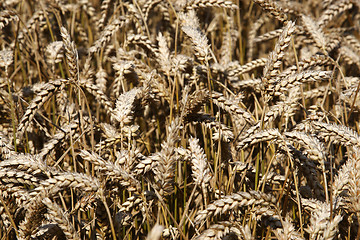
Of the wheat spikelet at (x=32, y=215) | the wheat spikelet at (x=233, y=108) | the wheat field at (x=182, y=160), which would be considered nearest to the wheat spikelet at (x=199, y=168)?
the wheat field at (x=182, y=160)

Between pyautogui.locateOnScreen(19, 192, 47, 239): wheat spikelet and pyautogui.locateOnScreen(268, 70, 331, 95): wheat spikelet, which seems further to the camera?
pyautogui.locateOnScreen(268, 70, 331, 95): wheat spikelet

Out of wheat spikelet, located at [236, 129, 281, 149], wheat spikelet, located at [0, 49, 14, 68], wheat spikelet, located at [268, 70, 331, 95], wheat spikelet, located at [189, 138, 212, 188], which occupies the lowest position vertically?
wheat spikelet, located at [189, 138, 212, 188]

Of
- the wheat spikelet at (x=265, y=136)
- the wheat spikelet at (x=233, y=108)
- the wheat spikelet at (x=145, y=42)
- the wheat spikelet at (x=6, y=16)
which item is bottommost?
the wheat spikelet at (x=265, y=136)

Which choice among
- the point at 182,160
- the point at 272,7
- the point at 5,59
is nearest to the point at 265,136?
the point at 182,160

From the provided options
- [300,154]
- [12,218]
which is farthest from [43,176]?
[300,154]

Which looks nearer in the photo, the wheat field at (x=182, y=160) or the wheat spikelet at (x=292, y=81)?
the wheat field at (x=182, y=160)

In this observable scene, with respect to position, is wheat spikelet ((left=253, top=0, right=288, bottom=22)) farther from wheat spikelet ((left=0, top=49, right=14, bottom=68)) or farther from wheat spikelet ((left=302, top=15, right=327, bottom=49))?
wheat spikelet ((left=0, top=49, right=14, bottom=68))

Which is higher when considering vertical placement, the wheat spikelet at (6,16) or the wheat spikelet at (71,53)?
the wheat spikelet at (6,16)

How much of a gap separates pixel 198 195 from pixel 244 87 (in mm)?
770

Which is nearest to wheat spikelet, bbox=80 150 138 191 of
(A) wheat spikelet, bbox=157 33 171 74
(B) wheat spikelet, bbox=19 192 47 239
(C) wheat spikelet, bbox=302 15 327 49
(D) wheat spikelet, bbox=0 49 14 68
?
(B) wheat spikelet, bbox=19 192 47 239

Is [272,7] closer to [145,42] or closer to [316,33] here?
[316,33]

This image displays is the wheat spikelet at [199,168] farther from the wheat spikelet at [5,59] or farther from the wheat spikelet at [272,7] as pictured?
the wheat spikelet at [5,59]

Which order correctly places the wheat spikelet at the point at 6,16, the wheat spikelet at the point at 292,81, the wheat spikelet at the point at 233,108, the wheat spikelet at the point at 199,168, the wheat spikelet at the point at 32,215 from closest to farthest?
the wheat spikelet at the point at 32,215
the wheat spikelet at the point at 199,168
the wheat spikelet at the point at 292,81
the wheat spikelet at the point at 233,108
the wheat spikelet at the point at 6,16

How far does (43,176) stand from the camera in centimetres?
162
